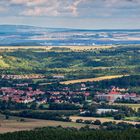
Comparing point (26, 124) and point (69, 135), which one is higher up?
point (69, 135)

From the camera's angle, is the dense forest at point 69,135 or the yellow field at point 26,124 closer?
the dense forest at point 69,135

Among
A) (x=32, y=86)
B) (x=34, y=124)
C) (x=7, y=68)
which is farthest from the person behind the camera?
(x=7, y=68)

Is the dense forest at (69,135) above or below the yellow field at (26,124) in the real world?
above

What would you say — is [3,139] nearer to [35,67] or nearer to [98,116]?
[98,116]

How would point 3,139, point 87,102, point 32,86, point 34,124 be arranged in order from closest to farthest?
1. point 3,139
2. point 34,124
3. point 87,102
4. point 32,86

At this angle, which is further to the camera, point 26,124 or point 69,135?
point 26,124

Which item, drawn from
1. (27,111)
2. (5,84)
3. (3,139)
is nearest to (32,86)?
(5,84)

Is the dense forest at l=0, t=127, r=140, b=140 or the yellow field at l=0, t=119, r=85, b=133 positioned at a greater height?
the dense forest at l=0, t=127, r=140, b=140

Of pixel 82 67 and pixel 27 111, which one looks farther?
pixel 82 67

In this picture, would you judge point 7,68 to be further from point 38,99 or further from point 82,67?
point 38,99

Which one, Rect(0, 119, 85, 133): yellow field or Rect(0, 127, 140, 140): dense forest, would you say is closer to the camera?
Rect(0, 127, 140, 140): dense forest
